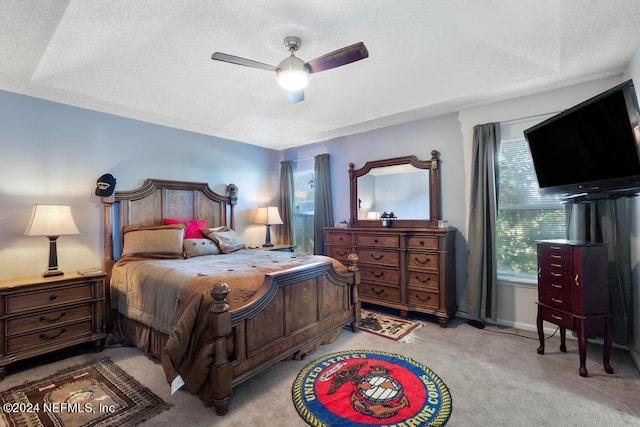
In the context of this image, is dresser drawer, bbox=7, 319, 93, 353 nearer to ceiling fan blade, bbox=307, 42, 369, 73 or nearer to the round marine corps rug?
the round marine corps rug

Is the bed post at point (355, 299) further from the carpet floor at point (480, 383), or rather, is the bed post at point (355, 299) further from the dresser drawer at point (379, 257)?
the dresser drawer at point (379, 257)

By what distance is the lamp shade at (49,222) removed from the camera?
2.67 meters

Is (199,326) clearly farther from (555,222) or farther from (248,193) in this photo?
(555,222)

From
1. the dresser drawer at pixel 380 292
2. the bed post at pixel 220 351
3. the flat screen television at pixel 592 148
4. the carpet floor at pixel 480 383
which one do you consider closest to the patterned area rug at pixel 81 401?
the carpet floor at pixel 480 383

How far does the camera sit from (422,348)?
2.75m

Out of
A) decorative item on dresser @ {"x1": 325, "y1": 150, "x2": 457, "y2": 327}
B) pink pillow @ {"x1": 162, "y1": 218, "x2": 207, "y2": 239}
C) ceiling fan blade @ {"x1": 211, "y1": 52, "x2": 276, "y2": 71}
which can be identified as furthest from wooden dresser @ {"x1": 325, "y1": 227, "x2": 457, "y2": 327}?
ceiling fan blade @ {"x1": 211, "y1": 52, "x2": 276, "y2": 71}

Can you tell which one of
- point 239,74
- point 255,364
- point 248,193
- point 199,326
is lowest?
point 255,364

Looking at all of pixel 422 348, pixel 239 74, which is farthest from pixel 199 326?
pixel 239 74

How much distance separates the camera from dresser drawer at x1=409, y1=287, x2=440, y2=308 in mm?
3324

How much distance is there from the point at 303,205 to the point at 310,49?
3104 mm

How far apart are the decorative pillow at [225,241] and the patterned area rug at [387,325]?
184 centimetres

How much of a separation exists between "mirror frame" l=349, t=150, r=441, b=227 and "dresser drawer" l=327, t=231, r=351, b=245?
1.32ft

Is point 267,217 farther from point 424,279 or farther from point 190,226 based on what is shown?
point 424,279

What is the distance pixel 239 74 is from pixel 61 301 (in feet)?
8.43
